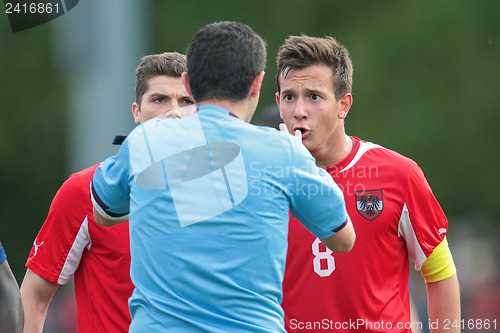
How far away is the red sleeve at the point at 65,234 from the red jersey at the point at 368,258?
117cm

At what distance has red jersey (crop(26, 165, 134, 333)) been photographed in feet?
15.3

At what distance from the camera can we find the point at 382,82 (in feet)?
49.8

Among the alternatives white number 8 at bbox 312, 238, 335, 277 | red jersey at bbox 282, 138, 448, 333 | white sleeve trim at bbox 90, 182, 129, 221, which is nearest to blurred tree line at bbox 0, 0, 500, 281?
red jersey at bbox 282, 138, 448, 333

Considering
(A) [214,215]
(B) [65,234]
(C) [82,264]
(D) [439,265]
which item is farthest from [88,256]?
(D) [439,265]

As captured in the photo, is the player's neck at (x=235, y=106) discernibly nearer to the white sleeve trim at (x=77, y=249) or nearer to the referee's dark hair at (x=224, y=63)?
the referee's dark hair at (x=224, y=63)

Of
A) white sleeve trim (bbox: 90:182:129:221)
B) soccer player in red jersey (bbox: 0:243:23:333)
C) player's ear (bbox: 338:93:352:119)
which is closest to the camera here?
white sleeve trim (bbox: 90:182:129:221)

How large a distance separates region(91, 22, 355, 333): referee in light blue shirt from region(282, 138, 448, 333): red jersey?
47.1 inches

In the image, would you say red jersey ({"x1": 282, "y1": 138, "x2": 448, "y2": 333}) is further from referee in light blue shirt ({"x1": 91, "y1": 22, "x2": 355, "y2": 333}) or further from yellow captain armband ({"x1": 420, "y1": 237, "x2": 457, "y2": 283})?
referee in light blue shirt ({"x1": 91, "y1": 22, "x2": 355, "y2": 333})

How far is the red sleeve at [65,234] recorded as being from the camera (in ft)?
15.4

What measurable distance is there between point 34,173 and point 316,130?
1202cm

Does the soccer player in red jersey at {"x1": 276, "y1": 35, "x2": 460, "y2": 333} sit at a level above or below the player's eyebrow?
below

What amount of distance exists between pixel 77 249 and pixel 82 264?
0.38 ft

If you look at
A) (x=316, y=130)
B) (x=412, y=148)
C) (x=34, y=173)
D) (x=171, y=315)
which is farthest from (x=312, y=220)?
(x=34, y=173)

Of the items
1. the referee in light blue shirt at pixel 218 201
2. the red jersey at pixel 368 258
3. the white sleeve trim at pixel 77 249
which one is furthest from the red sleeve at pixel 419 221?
the white sleeve trim at pixel 77 249
